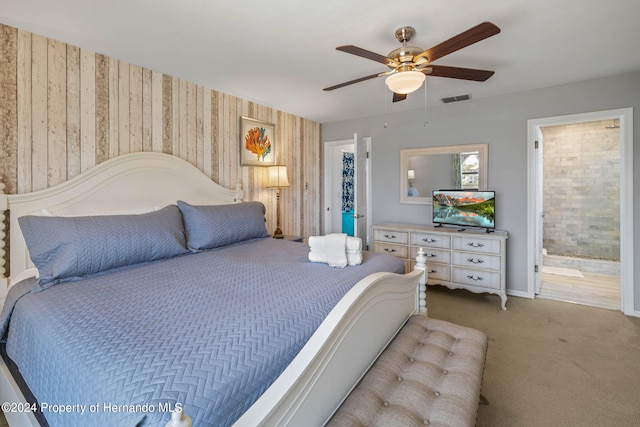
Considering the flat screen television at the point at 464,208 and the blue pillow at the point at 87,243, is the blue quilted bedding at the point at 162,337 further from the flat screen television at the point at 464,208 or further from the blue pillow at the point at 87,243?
the flat screen television at the point at 464,208

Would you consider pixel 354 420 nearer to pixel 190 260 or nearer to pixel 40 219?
pixel 190 260

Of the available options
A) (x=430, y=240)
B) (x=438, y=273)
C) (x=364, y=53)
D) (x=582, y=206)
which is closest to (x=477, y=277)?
(x=438, y=273)

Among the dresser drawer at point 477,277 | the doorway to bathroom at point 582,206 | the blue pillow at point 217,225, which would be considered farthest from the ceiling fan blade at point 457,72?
the doorway to bathroom at point 582,206

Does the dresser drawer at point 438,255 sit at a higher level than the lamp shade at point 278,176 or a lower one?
lower

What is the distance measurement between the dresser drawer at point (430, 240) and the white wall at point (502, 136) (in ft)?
1.74

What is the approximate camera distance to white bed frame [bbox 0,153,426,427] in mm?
991

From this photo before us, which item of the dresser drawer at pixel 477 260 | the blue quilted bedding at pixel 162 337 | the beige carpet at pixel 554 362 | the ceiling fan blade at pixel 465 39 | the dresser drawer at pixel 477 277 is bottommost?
the beige carpet at pixel 554 362

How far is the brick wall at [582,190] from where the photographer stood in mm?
4652

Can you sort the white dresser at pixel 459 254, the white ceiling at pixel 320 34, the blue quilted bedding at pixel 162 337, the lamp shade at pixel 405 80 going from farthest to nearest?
the white dresser at pixel 459 254 < the lamp shade at pixel 405 80 < the white ceiling at pixel 320 34 < the blue quilted bedding at pixel 162 337

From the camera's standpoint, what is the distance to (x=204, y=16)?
196 cm

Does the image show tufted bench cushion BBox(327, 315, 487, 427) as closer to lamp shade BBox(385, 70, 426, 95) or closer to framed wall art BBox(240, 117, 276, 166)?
lamp shade BBox(385, 70, 426, 95)

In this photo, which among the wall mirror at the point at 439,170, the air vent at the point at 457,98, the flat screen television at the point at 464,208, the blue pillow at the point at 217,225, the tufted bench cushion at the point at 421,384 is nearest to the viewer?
the tufted bench cushion at the point at 421,384

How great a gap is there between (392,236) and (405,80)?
2295 millimetres

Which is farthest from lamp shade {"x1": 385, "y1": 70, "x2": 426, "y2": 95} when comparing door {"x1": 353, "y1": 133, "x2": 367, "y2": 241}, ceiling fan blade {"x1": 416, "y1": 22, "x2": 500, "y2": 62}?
door {"x1": 353, "y1": 133, "x2": 367, "y2": 241}
